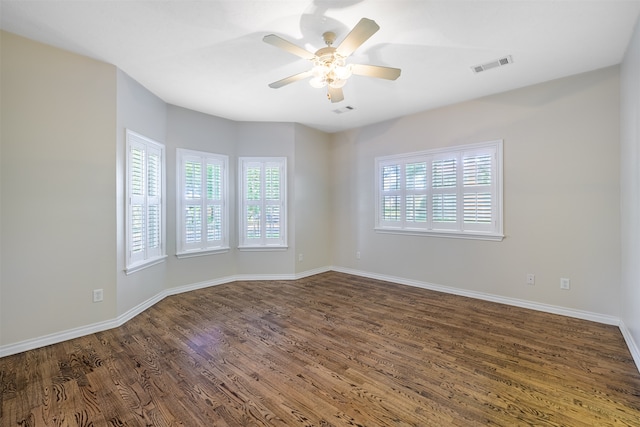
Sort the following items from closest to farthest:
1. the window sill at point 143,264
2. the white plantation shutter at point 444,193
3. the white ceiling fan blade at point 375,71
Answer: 1. the white ceiling fan blade at point 375,71
2. the window sill at point 143,264
3. the white plantation shutter at point 444,193

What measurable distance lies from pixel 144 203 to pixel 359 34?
126 inches

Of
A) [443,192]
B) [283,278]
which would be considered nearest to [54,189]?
[283,278]

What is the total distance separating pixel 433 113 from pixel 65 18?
4325 mm

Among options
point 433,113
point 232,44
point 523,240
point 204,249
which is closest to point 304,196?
point 204,249

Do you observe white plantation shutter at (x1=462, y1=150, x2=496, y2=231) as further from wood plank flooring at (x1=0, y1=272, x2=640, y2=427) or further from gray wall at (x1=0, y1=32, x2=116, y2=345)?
gray wall at (x1=0, y1=32, x2=116, y2=345)

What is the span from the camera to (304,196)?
5.27m

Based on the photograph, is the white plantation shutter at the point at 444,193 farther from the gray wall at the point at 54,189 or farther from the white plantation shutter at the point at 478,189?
the gray wall at the point at 54,189

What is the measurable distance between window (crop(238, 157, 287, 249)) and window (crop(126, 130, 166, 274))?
131cm

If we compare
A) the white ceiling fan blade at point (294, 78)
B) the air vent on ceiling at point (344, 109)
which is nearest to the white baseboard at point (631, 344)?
the white ceiling fan blade at point (294, 78)

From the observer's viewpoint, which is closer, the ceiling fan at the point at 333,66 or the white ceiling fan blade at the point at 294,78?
the ceiling fan at the point at 333,66

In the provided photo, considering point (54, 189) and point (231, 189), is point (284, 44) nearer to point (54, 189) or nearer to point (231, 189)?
point (54, 189)

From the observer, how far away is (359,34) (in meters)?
1.98

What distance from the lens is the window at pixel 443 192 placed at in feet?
12.7

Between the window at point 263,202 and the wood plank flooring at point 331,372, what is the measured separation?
66.5 inches
